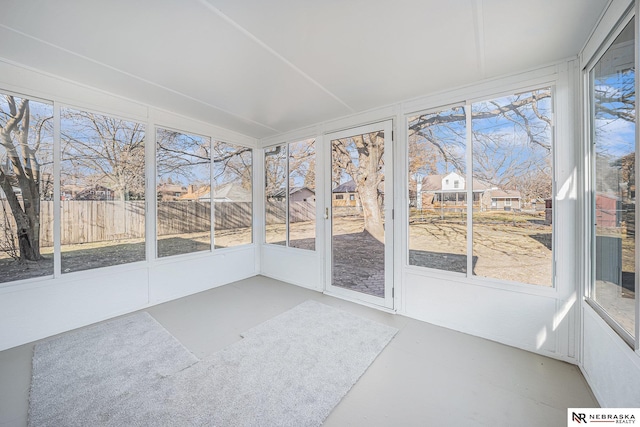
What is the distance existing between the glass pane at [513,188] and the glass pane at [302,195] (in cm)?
216

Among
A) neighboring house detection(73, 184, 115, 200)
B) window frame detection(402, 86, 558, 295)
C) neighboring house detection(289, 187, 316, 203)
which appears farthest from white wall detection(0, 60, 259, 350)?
window frame detection(402, 86, 558, 295)

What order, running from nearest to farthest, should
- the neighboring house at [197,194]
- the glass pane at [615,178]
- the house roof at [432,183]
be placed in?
1. the glass pane at [615,178]
2. the house roof at [432,183]
3. the neighboring house at [197,194]

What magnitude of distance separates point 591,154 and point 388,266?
203 cm

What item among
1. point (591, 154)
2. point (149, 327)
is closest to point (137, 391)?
point (149, 327)

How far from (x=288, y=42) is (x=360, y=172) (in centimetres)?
182

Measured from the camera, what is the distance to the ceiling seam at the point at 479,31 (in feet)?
4.87

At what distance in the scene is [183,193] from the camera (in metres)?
3.49

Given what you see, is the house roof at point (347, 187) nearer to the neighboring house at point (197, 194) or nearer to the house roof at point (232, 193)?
the house roof at point (232, 193)

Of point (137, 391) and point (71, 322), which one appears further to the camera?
point (71, 322)

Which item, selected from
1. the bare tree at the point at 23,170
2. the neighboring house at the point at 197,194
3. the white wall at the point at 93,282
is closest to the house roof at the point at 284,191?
the neighboring house at the point at 197,194

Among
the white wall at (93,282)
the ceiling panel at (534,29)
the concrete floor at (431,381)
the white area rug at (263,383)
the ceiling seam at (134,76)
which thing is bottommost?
the concrete floor at (431,381)

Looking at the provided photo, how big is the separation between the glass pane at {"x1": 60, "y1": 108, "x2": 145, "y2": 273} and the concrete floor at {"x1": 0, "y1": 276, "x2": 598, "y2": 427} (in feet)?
3.04

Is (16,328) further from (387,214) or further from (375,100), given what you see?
(375,100)

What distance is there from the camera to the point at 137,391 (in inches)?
64.3
